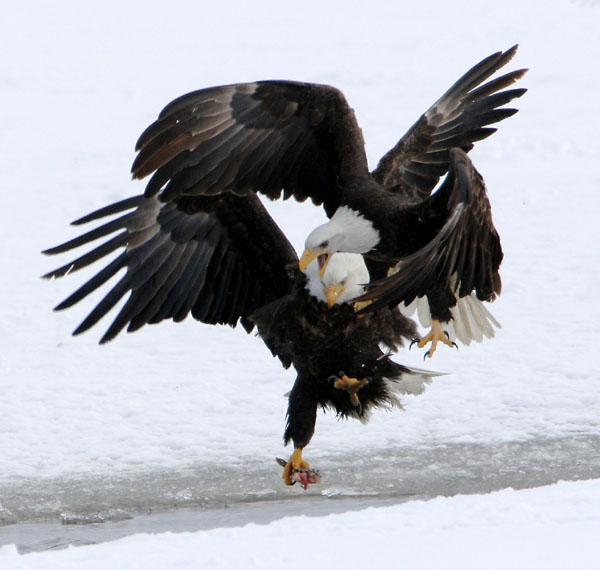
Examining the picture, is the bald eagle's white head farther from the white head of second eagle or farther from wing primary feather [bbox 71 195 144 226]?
wing primary feather [bbox 71 195 144 226]

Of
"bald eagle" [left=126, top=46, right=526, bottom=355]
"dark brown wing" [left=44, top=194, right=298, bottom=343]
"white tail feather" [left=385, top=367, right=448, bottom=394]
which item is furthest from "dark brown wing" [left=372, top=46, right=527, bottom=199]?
"white tail feather" [left=385, top=367, right=448, bottom=394]

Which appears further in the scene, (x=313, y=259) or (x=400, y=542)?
(x=313, y=259)

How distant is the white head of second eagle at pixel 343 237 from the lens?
13.2 ft

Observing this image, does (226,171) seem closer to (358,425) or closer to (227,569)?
(358,425)

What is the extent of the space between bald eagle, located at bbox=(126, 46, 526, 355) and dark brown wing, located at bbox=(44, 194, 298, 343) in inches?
15.8

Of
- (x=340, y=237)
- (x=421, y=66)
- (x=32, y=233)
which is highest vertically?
A: (x=421, y=66)

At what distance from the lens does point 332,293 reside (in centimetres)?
415

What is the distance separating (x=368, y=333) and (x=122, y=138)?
641 centimetres

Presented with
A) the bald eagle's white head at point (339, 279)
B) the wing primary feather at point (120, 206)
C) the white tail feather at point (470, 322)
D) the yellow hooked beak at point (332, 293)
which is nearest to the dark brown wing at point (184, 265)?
the wing primary feather at point (120, 206)

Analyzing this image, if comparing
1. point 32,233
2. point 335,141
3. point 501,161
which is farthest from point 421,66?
point 335,141

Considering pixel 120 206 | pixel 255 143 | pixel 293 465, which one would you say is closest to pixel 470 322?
pixel 293 465

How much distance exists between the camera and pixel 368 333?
14.3 ft

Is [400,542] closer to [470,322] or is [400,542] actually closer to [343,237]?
[343,237]

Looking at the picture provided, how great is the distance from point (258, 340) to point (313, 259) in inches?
83.6
